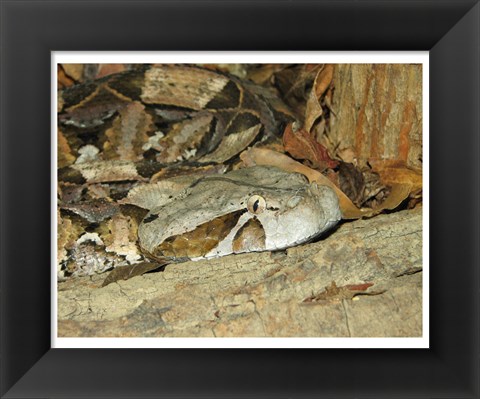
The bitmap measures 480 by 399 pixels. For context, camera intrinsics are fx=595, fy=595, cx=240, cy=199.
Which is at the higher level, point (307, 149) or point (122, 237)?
point (307, 149)

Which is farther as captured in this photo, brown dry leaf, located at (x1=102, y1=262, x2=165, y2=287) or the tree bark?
brown dry leaf, located at (x1=102, y1=262, x2=165, y2=287)

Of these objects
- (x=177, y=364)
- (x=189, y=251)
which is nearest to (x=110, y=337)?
(x=177, y=364)

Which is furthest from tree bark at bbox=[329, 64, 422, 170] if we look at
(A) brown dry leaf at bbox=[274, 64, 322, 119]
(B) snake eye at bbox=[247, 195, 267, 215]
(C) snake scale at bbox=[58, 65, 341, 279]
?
(B) snake eye at bbox=[247, 195, 267, 215]

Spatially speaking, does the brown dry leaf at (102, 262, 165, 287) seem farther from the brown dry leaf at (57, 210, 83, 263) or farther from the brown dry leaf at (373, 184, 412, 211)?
the brown dry leaf at (373, 184, 412, 211)

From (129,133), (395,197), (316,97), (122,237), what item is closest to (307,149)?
(316,97)

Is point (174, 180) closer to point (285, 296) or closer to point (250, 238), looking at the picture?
point (250, 238)

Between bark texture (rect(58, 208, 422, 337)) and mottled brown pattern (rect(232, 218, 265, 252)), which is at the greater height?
mottled brown pattern (rect(232, 218, 265, 252))
